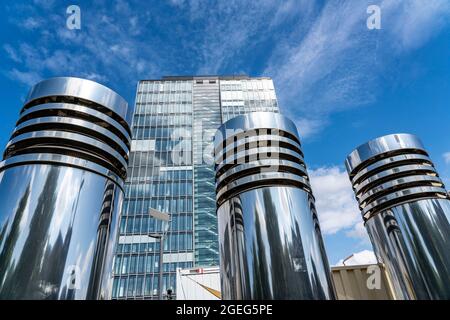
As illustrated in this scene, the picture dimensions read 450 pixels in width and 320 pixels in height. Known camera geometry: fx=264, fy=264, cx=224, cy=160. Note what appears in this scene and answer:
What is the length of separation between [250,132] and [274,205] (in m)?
1.54

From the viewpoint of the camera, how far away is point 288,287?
12.2 ft

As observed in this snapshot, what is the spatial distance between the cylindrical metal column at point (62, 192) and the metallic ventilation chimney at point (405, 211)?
5.47 metres

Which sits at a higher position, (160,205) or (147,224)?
(160,205)

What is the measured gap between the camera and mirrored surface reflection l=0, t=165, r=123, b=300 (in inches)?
117

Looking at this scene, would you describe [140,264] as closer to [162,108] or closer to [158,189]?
[158,189]

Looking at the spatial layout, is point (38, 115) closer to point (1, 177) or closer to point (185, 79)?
point (1, 177)

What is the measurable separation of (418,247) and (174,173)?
2495 inches

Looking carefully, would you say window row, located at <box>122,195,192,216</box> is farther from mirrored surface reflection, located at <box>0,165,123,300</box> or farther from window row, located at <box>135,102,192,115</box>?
mirrored surface reflection, located at <box>0,165,123,300</box>

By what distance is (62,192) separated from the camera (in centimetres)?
344

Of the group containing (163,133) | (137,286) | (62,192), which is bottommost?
(62,192)

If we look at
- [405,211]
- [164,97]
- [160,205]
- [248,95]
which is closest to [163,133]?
[164,97]

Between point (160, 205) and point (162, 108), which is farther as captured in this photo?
point (162, 108)

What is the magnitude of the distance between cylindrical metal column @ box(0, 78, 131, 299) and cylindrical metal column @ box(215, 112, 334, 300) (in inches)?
73.7

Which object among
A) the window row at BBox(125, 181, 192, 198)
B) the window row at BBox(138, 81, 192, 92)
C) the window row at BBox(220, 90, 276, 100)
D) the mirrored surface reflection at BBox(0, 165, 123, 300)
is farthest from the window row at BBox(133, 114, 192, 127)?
the mirrored surface reflection at BBox(0, 165, 123, 300)
